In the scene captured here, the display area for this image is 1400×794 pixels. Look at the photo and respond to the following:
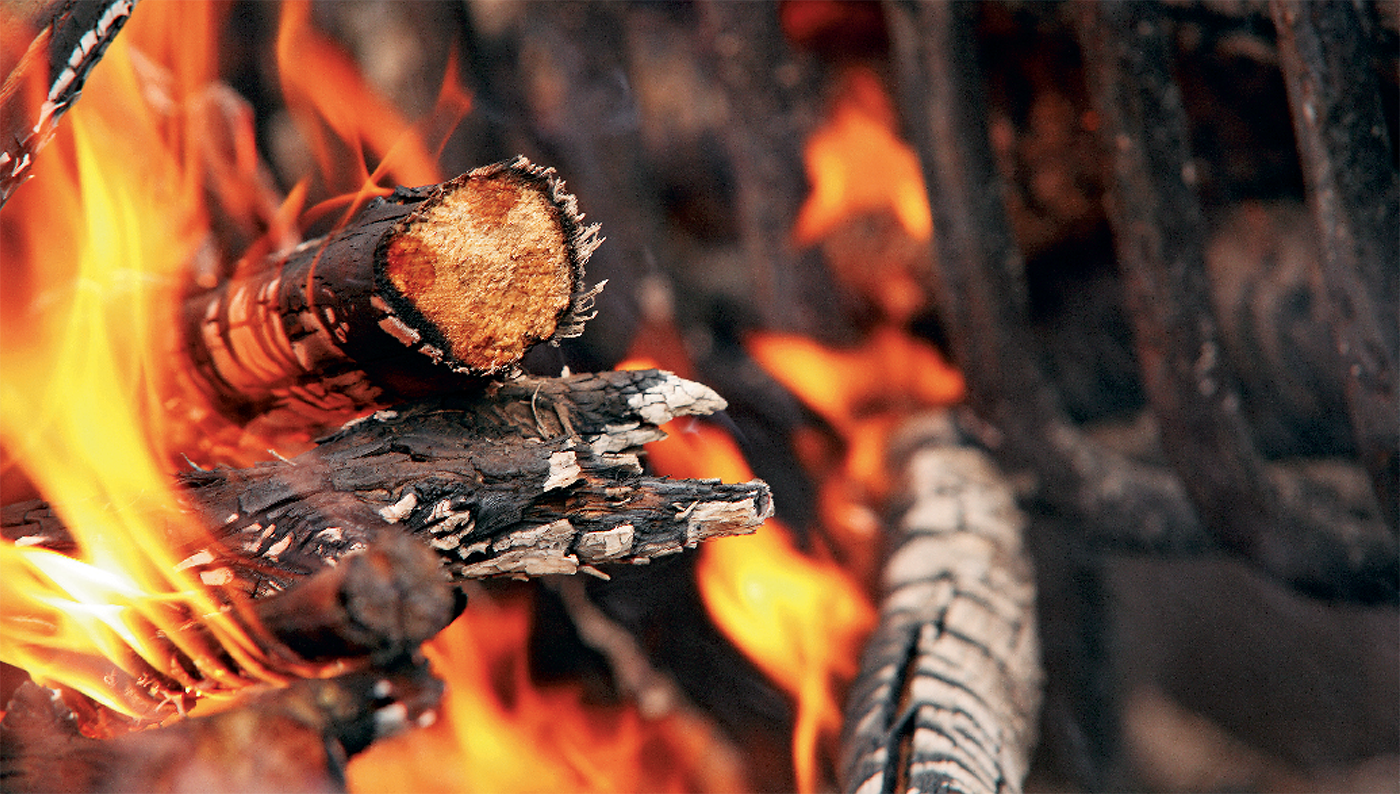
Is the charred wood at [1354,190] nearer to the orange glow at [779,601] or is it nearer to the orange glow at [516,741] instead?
the orange glow at [779,601]

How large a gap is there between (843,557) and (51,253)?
2514 mm

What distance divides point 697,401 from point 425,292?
1.78 feet

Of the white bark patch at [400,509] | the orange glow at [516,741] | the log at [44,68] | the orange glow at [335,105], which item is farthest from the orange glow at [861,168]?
the log at [44,68]

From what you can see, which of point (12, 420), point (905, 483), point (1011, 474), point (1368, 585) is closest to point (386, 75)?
point (12, 420)

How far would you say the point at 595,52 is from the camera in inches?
120

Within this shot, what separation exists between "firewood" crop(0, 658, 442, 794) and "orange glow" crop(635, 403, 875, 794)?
144cm

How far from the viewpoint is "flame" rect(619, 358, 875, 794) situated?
2.37 metres

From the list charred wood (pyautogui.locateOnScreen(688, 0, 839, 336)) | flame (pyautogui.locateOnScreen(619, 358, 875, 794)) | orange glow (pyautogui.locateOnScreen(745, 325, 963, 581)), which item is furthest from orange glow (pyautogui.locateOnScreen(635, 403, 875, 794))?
charred wood (pyautogui.locateOnScreen(688, 0, 839, 336))

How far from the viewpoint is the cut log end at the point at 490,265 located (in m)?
1.37

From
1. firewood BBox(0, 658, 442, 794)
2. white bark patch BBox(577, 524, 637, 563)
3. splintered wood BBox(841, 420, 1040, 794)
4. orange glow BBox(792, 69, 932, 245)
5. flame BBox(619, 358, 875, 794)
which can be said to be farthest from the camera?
orange glow BBox(792, 69, 932, 245)

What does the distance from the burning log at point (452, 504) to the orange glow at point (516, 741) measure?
→ 3.32 feet

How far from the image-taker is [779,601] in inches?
98.8

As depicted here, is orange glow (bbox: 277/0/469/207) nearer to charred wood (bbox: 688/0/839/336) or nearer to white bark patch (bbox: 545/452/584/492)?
charred wood (bbox: 688/0/839/336)

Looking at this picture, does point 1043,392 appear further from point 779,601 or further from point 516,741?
point 516,741
